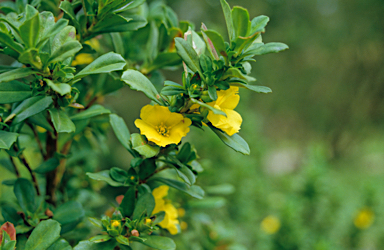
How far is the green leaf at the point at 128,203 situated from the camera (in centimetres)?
45

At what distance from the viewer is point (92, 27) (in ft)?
1.53

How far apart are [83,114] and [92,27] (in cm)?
15

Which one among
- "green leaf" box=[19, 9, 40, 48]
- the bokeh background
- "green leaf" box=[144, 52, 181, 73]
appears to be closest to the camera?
"green leaf" box=[19, 9, 40, 48]

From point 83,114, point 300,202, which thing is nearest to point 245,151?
point 83,114

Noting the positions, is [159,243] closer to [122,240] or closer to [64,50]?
[122,240]

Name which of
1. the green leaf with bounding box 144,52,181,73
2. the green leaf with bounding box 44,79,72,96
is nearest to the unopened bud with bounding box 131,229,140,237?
Result: the green leaf with bounding box 44,79,72,96

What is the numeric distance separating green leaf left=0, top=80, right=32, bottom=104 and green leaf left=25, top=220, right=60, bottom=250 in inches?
7.2

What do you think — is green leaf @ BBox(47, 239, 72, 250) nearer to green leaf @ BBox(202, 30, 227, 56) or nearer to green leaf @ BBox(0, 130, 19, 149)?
green leaf @ BBox(0, 130, 19, 149)

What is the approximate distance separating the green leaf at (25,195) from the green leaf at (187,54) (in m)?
0.35

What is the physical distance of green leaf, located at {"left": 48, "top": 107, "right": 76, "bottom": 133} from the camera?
0.38 metres

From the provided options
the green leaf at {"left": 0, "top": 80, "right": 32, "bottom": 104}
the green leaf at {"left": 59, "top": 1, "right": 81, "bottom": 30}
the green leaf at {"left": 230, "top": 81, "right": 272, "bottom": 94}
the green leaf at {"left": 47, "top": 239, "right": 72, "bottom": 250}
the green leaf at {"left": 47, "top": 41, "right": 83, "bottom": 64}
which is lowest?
the green leaf at {"left": 47, "top": 239, "right": 72, "bottom": 250}

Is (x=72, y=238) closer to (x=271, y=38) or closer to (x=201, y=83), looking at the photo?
(x=201, y=83)

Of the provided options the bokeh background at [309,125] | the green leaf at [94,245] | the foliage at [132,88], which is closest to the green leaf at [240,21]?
the foliage at [132,88]

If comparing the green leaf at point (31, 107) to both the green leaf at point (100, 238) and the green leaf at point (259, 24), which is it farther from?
the green leaf at point (259, 24)
